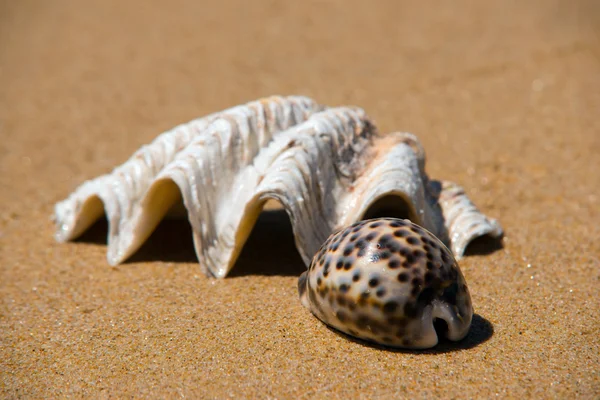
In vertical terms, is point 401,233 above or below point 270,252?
above

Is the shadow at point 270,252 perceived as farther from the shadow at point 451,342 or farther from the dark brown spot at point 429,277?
the dark brown spot at point 429,277

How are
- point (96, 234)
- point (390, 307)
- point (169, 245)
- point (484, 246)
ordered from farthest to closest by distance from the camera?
point (96, 234)
point (169, 245)
point (484, 246)
point (390, 307)

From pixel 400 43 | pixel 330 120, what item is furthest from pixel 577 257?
pixel 400 43

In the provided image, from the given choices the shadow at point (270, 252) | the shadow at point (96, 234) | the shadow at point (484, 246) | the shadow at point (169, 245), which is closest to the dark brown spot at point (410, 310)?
the shadow at point (270, 252)

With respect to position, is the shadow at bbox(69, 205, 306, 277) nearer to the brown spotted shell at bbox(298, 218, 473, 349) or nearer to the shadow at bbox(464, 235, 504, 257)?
the brown spotted shell at bbox(298, 218, 473, 349)

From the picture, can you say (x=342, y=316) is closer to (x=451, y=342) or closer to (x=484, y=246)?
(x=451, y=342)

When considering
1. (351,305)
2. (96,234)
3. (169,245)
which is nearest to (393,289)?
(351,305)

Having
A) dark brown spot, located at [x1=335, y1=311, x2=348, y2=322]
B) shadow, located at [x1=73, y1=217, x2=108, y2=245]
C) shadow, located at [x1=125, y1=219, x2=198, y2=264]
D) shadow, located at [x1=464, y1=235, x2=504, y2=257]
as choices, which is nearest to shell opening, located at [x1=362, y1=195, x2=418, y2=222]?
shadow, located at [x1=464, y1=235, x2=504, y2=257]
